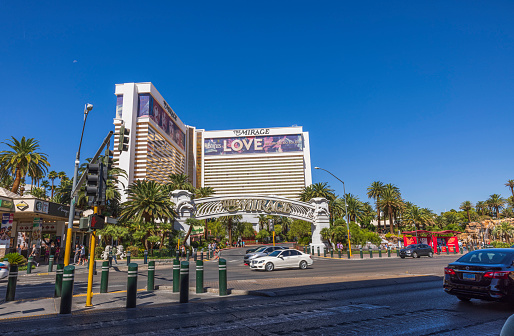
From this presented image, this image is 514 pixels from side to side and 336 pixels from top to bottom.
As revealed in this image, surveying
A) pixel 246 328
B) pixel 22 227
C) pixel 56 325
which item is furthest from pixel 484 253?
pixel 22 227

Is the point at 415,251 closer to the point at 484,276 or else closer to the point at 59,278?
the point at 484,276

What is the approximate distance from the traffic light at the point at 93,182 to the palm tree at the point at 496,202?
112 metres

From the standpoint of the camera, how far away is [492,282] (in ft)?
23.4

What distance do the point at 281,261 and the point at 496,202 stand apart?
97.5 meters

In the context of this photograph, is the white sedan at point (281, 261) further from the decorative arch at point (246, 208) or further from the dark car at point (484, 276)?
the decorative arch at point (246, 208)

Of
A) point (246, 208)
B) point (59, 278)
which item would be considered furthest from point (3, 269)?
point (246, 208)

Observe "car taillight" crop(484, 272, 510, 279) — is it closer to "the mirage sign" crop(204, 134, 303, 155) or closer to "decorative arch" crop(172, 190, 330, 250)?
"decorative arch" crop(172, 190, 330, 250)

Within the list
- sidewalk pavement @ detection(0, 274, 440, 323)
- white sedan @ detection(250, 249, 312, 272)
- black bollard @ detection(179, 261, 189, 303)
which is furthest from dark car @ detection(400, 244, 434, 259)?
black bollard @ detection(179, 261, 189, 303)

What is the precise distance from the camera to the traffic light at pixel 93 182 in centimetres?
861

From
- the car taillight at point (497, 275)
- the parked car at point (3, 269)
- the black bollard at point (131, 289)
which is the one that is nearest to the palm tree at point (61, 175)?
the parked car at point (3, 269)

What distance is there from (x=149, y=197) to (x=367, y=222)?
68171 mm

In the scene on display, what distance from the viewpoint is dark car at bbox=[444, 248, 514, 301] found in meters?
7.07

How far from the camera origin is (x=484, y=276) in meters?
7.27

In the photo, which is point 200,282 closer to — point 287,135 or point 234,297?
point 234,297
